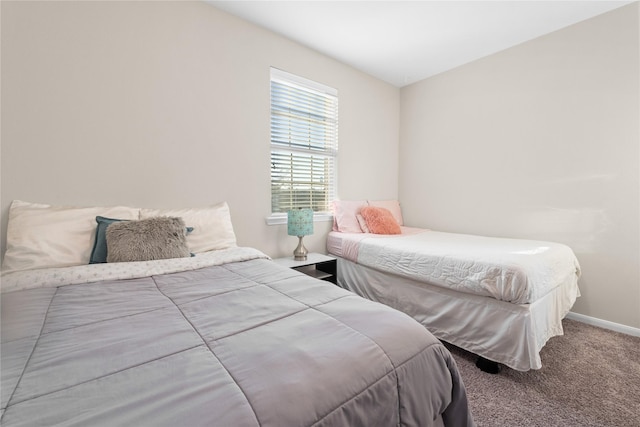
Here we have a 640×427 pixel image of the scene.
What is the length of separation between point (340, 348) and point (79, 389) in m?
0.60

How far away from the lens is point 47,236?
1514 mm

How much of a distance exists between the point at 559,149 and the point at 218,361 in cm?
324

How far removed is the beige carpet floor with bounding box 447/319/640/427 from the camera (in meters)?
1.37

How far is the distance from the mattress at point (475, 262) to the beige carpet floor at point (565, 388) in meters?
0.48

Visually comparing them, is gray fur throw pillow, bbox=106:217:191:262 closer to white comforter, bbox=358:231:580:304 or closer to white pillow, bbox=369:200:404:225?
white comforter, bbox=358:231:580:304

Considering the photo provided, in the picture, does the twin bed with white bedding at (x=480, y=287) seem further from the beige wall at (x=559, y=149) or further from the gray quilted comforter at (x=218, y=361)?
the gray quilted comforter at (x=218, y=361)

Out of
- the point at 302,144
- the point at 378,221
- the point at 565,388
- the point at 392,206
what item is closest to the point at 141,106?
the point at 302,144

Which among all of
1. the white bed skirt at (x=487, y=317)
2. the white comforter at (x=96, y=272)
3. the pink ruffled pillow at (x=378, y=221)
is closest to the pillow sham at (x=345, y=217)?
the pink ruffled pillow at (x=378, y=221)

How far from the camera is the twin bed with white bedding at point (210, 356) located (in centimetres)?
56

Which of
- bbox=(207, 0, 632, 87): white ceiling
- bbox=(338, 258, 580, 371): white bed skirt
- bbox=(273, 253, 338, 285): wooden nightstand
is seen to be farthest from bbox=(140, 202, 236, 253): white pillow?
bbox=(207, 0, 632, 87): white ceiling

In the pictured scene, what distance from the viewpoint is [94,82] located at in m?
1.83

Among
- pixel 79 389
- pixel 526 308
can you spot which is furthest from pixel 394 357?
pixel 526 308

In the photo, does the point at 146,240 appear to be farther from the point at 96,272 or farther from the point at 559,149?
the point at 559,149

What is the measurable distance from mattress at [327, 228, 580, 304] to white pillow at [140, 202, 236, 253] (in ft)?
4.14
